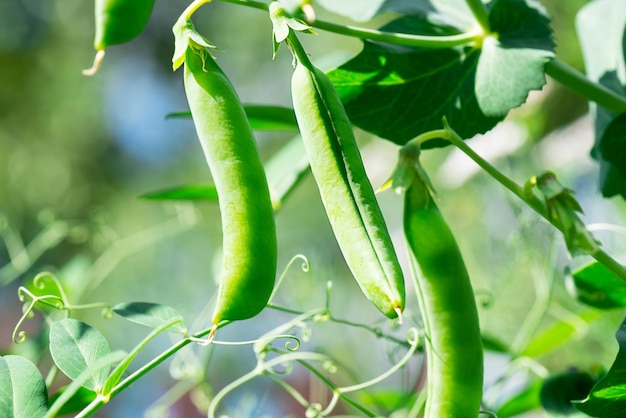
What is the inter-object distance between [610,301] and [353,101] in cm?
17

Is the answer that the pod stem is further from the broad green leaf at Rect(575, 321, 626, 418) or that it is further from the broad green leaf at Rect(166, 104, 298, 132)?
the broad green leaf at Rect(166, 104, 298, 132)

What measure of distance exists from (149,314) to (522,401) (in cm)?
27

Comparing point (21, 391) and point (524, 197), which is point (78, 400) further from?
point (524, 197)

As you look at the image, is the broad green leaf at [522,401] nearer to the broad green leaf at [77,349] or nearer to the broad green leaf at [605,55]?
the broad green leaf at [605,55]

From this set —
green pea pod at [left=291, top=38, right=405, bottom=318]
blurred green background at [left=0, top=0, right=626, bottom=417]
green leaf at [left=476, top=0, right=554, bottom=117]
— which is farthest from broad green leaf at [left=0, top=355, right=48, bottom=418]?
blurred green background at [left=0, top=0, right=626, bottom=417]

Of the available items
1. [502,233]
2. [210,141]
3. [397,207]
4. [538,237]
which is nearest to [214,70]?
[210,141]

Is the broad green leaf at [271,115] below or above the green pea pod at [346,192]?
below

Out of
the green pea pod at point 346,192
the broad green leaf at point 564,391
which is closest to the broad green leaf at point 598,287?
the broad green leaf at point 564,391

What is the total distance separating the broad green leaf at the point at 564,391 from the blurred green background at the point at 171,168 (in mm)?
325

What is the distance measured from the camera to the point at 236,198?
0.24 metres

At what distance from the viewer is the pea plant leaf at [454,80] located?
13.9 inches

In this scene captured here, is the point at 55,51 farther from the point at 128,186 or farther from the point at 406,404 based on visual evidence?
the point at 406,404

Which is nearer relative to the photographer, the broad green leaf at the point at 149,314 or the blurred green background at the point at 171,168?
the broad green leaf at the point at 149,314

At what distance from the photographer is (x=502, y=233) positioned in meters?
0.95
